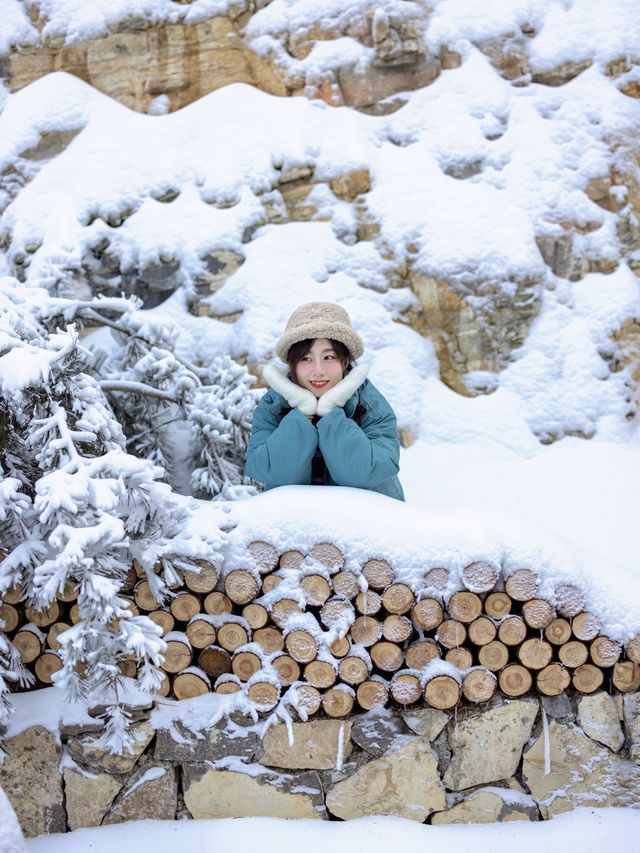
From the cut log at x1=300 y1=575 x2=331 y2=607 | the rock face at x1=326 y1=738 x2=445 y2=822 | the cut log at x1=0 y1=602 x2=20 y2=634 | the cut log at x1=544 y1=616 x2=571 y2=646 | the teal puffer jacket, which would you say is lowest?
the rock face at x1=326 y1=738 x2=445 y2=822

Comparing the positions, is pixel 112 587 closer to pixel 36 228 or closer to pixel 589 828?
pixel 589 828

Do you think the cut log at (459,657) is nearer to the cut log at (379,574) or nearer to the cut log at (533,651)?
the cut log at (533,651)

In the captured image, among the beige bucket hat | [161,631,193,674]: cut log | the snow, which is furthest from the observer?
the beige bucket hat

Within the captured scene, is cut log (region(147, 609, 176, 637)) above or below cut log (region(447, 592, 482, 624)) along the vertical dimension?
above

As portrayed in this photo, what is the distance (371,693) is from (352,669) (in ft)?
0.34

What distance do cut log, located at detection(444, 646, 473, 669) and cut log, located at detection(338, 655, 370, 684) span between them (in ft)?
0.93

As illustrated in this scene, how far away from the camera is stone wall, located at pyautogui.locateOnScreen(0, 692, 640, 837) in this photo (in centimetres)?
A: 241

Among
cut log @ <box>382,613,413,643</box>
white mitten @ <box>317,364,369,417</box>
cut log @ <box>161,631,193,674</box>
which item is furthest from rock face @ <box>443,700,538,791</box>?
white mitten @ <box>317,364,369,417</box>

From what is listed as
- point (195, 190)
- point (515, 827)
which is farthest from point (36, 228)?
point (515, 827)

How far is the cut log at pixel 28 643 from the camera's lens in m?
2.40

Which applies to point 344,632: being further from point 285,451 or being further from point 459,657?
point 285,451

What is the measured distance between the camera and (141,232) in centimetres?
493

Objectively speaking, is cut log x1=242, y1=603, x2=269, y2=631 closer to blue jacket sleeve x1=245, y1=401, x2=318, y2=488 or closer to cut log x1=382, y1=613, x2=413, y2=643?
cut log x1=382, y1=613, x2=413, y2=643

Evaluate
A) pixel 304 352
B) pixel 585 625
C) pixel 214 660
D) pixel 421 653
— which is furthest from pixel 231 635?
pixel 585 625
